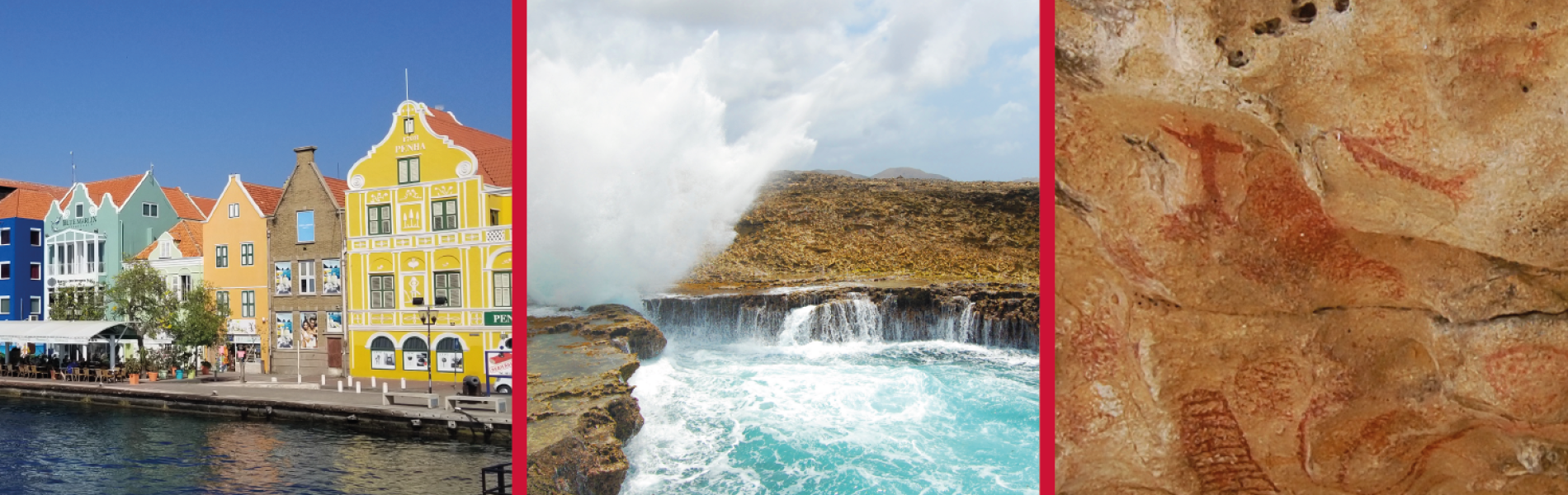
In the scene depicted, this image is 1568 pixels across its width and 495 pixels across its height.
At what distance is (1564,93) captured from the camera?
248cm

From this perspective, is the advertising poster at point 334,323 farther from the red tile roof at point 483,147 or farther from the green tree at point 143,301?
the red tile roof at point 483,147

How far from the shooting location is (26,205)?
72.1 ft

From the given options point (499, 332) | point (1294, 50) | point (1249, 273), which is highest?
point (1294, 50)

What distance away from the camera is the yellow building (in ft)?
46.9

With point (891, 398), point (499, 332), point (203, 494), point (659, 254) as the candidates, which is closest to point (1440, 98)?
point (891, 398)

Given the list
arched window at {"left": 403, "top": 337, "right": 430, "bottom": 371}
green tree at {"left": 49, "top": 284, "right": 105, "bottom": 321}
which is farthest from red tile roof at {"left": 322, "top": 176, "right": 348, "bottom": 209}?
green tree at {"left": 49, "top": 284, "right": 105, "bottom": 321}

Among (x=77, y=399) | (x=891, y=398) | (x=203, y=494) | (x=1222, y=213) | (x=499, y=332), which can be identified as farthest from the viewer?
(x=77, y=399)

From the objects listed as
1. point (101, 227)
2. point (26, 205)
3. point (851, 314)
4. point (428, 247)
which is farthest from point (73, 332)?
point (851, 314)

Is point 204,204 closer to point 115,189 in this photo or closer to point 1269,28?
point 115,189

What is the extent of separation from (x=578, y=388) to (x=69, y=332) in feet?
61.4

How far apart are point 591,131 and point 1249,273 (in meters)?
1.74

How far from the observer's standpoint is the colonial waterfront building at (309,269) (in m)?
16.1

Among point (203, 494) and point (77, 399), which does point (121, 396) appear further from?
point (203, 494)

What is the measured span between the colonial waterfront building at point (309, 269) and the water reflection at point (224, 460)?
308cm
